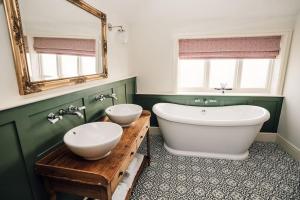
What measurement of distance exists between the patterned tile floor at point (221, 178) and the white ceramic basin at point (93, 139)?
876 millimetres

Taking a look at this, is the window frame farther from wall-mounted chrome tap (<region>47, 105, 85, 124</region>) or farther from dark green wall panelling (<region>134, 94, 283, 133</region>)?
wall-mounted chrome tap (<region>47, 105, 85, 124</region>)

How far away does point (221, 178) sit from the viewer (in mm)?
2021

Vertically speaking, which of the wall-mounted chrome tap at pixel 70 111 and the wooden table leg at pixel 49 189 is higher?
the wall-mounted chrome tap at pixel 70 111

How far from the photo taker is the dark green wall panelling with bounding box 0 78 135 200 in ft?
3.06

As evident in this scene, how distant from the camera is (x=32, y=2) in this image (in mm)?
1079

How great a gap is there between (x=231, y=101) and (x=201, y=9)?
1.59 metres

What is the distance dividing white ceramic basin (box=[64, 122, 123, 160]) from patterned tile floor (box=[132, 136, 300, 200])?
2.87 feet

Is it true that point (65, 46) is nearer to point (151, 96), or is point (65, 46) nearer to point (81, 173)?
point (81, 173)

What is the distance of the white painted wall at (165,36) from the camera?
8.49ft

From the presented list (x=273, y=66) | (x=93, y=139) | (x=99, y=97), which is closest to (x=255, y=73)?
(x=273, y=66)

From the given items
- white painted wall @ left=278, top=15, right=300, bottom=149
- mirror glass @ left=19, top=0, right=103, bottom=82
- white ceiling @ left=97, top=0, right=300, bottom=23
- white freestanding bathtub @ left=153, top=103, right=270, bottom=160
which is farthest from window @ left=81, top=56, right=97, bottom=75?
white painted wall @ left=278, top=15, right=300, bottom=149

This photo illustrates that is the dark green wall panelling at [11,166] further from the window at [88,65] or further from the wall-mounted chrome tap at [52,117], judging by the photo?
the window at [88,65]

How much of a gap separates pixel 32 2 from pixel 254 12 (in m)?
2.86

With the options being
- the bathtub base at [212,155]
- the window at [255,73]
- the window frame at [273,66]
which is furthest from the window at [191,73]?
the bathtub base at [212,155]
